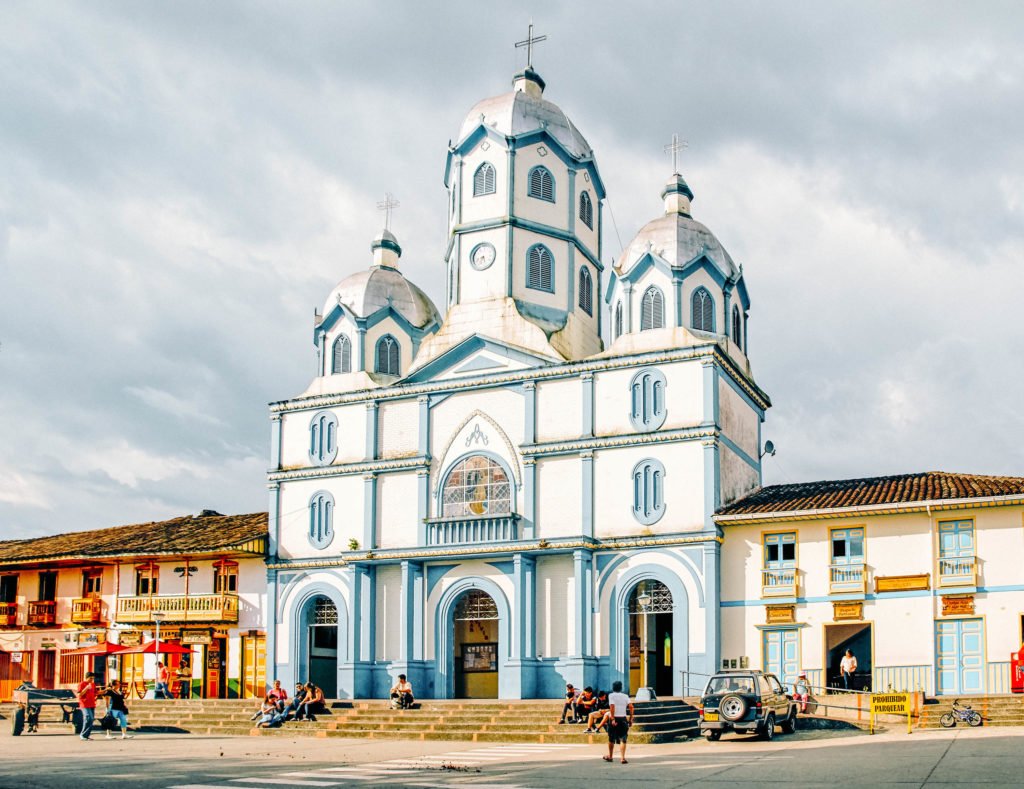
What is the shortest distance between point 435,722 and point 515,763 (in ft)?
28.8

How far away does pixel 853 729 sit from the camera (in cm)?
2994

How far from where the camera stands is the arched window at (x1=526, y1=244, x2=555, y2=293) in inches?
1612

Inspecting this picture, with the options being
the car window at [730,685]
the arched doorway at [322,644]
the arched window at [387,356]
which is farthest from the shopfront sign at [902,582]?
the arched window at [387,356]

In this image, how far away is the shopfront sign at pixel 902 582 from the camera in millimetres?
33344

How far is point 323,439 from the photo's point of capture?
41.6 m

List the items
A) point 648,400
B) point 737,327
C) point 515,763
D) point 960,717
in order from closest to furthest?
point 515,763, point 960,717, point 648,400, point 737,327

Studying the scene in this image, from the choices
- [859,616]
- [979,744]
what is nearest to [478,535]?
[859,616]

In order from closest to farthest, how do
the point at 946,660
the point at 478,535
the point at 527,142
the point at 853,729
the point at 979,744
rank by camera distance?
the point at 979,744 < the point at 853,729 < the point at 946,660 < the point at 478,535 < the point at 527,142

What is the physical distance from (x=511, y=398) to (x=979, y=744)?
17.9m

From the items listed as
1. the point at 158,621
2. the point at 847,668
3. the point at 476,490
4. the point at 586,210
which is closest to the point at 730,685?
the point at 847,668

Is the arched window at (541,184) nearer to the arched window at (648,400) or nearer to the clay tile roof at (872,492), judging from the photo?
the arched window at (648,400)

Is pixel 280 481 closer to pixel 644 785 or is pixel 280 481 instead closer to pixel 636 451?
pixel 636 451

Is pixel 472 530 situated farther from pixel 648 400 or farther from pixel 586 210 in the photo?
pixel 586 210

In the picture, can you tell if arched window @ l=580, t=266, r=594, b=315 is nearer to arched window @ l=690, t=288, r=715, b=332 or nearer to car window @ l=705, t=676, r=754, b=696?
arched window @ l=690, t=288, r=715, b=332
